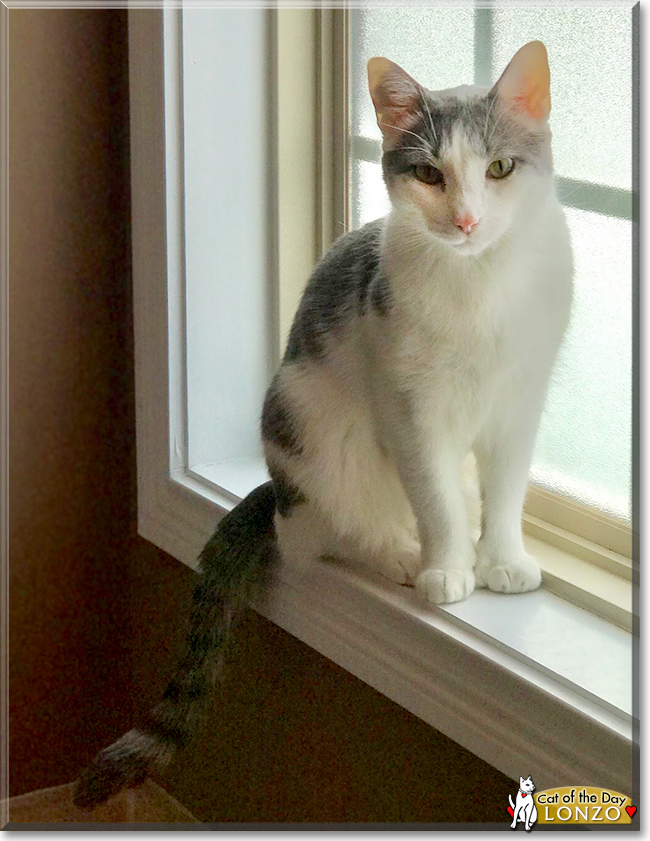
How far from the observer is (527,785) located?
885mm

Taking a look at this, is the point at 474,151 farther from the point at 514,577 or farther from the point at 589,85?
the point at 514,577

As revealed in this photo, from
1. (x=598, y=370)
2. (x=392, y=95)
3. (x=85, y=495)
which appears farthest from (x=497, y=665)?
(x=85, y=495)

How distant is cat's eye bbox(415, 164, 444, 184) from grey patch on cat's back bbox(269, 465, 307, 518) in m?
0.42

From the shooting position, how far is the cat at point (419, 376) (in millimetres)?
931

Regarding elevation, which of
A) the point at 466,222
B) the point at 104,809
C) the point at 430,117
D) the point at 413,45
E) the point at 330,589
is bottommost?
the point at 104,809

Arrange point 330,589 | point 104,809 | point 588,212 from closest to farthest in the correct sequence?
1. point 588,212
2. point 330,589
3. point 104,809

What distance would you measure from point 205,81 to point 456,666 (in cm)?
95

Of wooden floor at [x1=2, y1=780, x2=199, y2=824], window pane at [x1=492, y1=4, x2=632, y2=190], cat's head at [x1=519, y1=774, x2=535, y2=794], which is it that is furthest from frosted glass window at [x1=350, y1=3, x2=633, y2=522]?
wooden floor at [x1=2, y1=780, x2=199, y2=824]

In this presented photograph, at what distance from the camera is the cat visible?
931mm

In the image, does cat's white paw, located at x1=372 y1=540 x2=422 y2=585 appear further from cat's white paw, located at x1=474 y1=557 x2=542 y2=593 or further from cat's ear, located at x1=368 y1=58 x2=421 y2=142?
cat's ear, located at x1=368 y1=58 x2=421 y2=142

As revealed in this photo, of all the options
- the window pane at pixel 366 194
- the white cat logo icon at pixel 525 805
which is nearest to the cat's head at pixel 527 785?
the white cat logo icon at pixel 525 805

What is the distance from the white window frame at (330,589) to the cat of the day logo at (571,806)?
10 mm

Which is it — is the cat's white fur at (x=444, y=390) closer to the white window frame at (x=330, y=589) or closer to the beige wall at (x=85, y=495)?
the white window frame at (x=330, y=589)

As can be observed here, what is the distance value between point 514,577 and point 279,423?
0.35m
